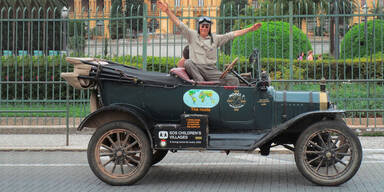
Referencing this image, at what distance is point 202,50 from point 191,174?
68.4 inches

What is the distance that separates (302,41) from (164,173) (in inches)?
291

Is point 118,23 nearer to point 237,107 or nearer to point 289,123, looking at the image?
point 237,107

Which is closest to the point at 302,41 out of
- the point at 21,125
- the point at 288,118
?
the point at 21,125

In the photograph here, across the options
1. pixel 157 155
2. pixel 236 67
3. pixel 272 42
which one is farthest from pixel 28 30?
pixel 157 155

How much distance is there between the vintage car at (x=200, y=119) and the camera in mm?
7387

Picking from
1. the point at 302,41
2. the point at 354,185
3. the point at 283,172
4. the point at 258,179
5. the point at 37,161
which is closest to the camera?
the point at 354,185

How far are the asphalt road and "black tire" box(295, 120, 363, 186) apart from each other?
14cm

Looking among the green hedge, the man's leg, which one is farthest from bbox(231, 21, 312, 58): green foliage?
the man's leg

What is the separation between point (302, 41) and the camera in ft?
49.0

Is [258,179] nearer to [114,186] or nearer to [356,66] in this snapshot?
[114,186]

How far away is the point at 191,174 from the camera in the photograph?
28.0 feet

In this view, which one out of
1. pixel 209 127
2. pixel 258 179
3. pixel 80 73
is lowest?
pixel 258 179

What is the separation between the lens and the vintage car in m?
7.39

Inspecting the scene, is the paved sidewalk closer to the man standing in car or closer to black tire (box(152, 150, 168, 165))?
black tire (box(152, 150, 168, 165))
